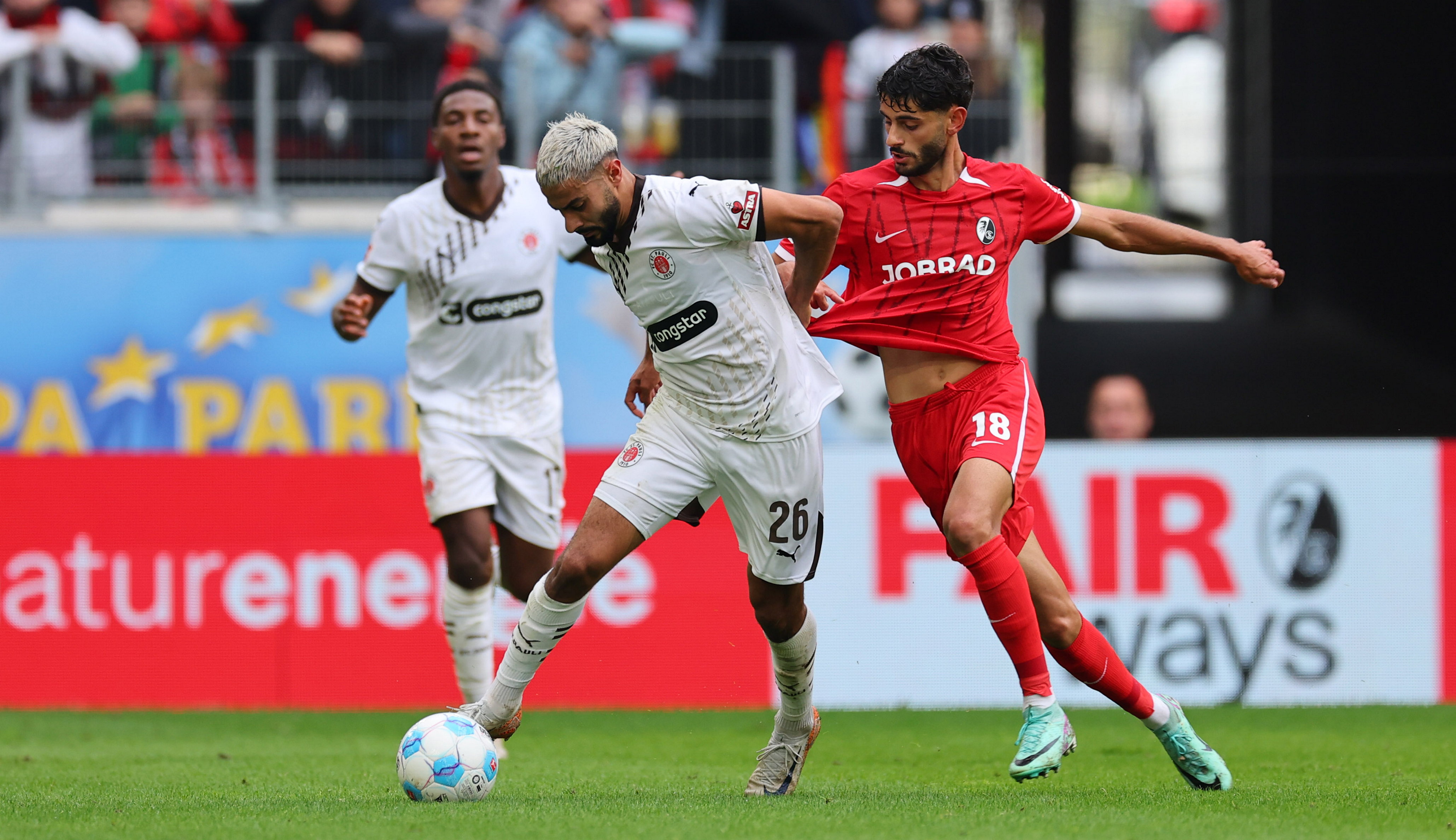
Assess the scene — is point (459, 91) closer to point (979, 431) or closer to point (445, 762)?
point (979, 431)

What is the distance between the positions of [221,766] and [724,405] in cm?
279

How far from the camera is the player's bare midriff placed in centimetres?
595

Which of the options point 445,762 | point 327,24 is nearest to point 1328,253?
point 327,24

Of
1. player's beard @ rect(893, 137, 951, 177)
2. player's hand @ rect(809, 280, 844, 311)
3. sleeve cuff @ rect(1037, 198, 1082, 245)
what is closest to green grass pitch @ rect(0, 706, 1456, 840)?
player's hand @ rect(809, 280, 844, 311)

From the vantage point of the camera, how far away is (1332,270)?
14.3 metres

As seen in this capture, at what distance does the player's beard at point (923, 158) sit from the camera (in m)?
5.79

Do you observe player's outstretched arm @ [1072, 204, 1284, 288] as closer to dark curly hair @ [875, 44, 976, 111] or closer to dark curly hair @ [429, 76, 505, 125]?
dark curly hair @ [875, 44, 976, 111]

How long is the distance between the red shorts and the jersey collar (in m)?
1.11

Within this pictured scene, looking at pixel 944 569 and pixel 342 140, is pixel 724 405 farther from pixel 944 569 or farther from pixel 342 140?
pixel 342 140

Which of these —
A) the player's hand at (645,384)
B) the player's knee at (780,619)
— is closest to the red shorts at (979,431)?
the player's knee at (780,619)

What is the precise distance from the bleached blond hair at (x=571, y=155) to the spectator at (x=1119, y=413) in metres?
5.54

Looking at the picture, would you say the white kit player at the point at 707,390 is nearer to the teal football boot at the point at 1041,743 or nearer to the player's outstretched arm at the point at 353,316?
the teal football boot at the point at 1041,743

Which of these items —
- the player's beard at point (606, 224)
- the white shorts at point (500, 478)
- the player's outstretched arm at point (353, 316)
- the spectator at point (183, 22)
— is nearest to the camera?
the player's beard at point (606, 224)

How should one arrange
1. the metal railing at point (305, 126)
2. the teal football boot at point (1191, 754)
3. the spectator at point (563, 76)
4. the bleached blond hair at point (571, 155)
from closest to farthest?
1. the bleached blond hair at point (571, 155)
2. the teal football boot at point (1191, 754)
3. the spectator at point (563, 76)
4. the metal railing at point (305, 126)
